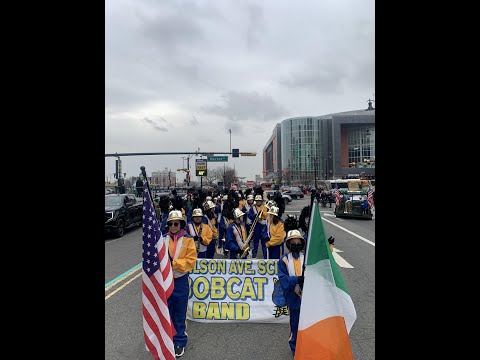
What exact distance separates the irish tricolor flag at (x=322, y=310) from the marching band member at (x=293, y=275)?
69cm

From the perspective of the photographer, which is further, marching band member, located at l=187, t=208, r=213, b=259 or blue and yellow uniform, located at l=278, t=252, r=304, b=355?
marching band member, located at l=187, t=208, r=213, b=259

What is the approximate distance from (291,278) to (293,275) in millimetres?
139

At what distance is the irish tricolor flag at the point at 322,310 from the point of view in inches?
116

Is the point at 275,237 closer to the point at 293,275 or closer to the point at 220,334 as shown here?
the point at 220,334

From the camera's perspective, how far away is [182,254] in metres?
4.34

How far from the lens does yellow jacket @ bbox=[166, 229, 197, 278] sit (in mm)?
4180

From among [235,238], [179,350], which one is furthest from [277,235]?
[179,350]

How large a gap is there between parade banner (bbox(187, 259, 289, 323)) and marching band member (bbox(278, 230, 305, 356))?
3.75ft

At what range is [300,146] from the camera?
356 ft

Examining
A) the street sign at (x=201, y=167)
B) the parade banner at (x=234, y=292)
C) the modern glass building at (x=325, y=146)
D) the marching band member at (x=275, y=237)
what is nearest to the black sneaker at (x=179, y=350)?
the parade banner at (x=234, y=292)
